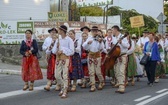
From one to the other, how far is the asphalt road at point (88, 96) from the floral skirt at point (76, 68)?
0.47 meters

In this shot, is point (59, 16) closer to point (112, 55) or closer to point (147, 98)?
point (112, 55)

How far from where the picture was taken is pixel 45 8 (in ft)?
108

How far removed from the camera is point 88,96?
10.7 meters

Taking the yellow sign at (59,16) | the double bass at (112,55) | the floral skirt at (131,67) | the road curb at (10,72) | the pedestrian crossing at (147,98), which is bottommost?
the pedestrian crossing at (147,98)

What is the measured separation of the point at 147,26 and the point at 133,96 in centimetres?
3214

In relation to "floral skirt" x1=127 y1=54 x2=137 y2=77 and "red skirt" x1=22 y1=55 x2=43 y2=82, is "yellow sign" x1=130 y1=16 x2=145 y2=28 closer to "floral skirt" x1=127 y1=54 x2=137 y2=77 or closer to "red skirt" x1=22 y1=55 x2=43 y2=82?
"floral skirt" x1=127 y1=54 x2=137 y2=77

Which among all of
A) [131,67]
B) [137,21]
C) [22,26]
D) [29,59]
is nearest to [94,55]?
[29,59]

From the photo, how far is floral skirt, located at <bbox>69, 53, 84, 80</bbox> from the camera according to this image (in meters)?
11.6

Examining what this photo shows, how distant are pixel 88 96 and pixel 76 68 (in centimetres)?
128

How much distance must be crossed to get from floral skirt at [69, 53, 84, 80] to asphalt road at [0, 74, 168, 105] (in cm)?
47

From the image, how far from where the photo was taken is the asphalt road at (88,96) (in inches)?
384

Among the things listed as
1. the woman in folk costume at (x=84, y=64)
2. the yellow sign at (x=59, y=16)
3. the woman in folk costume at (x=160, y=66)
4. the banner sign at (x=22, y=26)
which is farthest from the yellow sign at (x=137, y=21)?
the woman in folk costume at (x=84, y=64)

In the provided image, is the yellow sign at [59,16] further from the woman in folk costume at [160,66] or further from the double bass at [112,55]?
the double bass at [112,55]

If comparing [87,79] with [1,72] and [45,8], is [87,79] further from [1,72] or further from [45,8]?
[45,8]
